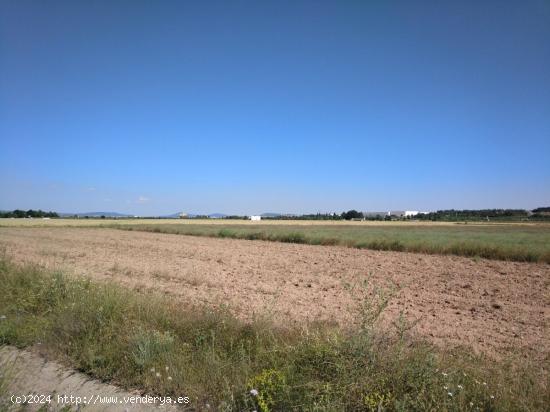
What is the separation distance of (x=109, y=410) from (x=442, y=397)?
10.9 ft

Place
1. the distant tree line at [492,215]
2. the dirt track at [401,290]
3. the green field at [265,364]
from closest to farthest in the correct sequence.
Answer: the green field at [265,364] → the dirt track at [401,290] → the distant tree line at [492,215]

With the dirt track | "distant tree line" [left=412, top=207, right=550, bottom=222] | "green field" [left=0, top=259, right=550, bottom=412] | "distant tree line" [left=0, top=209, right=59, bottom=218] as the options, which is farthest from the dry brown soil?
"distant tree line" [left=0, top=209, right=59, bottom=218]

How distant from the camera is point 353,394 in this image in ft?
11.8

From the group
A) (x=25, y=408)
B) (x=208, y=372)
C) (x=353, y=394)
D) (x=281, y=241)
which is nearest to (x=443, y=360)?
(x=353, y=394)

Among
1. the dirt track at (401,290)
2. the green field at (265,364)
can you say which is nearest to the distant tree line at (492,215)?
the dirt track at (401,290)

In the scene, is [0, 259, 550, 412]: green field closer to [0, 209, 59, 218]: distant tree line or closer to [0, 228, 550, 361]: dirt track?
[0, 228, 550, 361]: dirt track

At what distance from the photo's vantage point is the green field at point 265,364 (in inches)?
140

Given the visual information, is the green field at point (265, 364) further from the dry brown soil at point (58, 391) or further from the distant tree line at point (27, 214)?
the distant tree line at point (27, 214)

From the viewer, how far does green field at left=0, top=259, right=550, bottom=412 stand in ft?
11.7

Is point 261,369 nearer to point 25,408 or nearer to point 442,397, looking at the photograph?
point 442,397

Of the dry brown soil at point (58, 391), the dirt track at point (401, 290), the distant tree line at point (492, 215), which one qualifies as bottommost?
the dirt track at point (401, 290)

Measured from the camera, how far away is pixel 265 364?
14.3ft

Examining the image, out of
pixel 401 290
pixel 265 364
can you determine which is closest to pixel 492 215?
pixel 401 290

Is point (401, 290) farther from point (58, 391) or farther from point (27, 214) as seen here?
point (27, 214)
